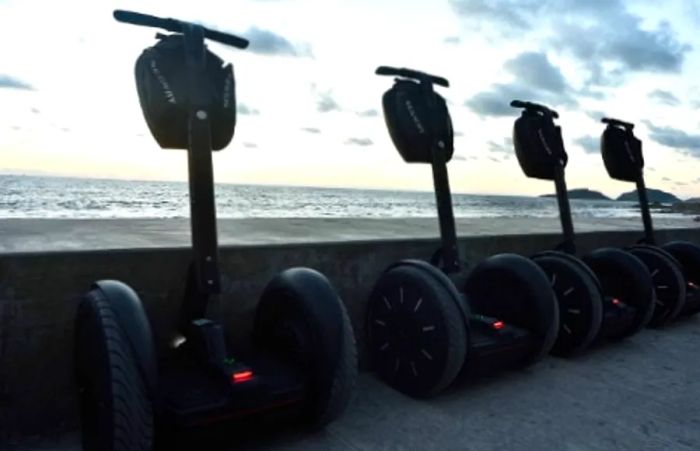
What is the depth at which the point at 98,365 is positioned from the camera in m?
2.21

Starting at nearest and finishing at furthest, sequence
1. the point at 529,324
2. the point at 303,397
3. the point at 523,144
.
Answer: the point at 303,397 < the point at 529,324 < the point at 523,144

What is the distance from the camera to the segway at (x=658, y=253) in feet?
17.2

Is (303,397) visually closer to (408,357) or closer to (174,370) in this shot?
(174,370)

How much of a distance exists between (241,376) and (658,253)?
4.85m

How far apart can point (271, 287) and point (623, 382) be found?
274cm

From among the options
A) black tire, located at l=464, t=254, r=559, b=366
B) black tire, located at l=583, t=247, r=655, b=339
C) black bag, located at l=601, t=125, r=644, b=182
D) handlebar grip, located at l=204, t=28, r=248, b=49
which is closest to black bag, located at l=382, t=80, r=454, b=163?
black tire, located at l=464, t=254, r=559, b=366

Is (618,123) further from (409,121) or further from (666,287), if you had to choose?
(409,121)

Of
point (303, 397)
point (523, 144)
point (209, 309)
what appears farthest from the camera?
point (523, 144)

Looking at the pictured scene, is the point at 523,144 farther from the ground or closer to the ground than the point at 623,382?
farther from the ground

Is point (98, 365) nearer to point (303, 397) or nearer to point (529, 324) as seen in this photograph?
point (303, 397)

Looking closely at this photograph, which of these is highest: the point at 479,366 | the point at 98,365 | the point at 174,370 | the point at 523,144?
the point at 523,144

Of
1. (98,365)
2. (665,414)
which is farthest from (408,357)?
(98,365)

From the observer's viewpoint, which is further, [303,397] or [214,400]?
[303,397]

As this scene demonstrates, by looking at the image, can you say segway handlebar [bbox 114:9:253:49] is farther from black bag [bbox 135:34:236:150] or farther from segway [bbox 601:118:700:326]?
segway [bbox 601:118:700:326]
